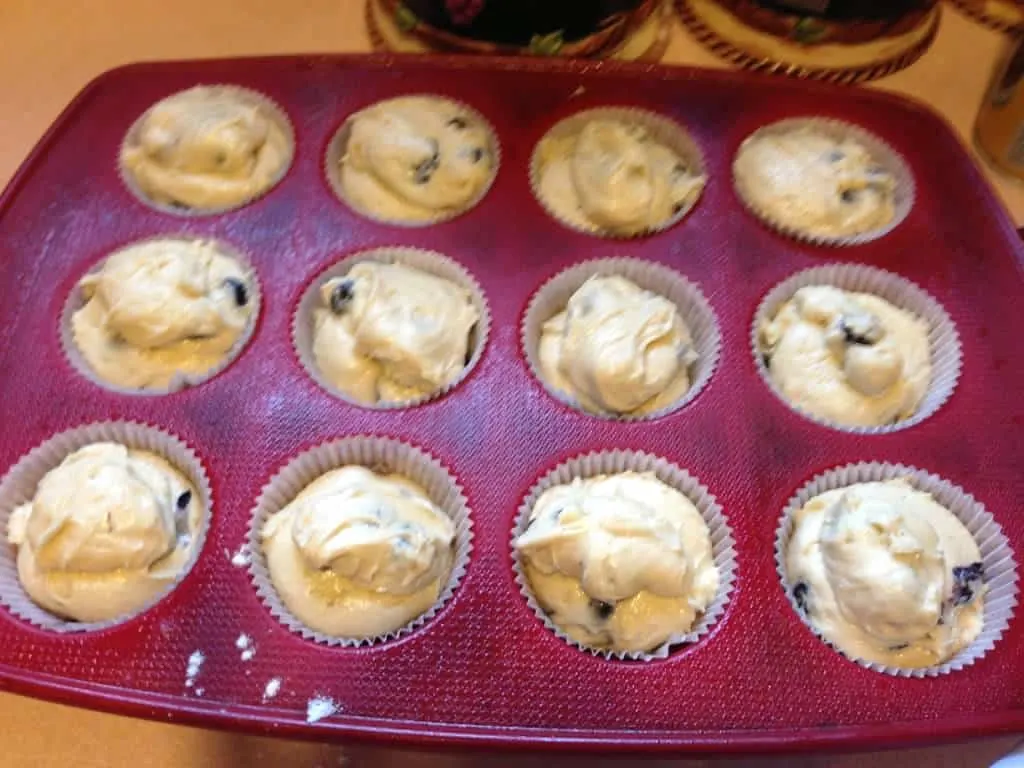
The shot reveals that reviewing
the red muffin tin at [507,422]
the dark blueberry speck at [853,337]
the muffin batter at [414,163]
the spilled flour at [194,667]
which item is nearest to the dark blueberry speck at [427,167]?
the muffin batter at [414,163]

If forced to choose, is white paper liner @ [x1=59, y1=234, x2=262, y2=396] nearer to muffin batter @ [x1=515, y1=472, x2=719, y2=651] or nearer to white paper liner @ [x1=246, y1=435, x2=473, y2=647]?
white paper liner @ [x1=246, y1=435, x2=473, y2=647]

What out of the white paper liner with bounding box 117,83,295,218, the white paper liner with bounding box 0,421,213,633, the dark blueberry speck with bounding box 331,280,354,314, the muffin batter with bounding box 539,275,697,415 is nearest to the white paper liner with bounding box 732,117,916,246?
the muffin batter with bounding box 539,275,697,415

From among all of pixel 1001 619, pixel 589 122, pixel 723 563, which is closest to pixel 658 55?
pixel 589 122

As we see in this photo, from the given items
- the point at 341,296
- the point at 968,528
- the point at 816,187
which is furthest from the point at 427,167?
the point at 968,528

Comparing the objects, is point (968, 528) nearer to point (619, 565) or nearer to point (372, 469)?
point (619, 565)

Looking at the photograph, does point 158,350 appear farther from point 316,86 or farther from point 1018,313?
point 1018,313

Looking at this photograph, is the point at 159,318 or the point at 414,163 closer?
the point at 159,318

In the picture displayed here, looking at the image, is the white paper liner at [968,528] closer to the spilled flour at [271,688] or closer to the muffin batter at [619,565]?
the muffin batter at [619,565]
